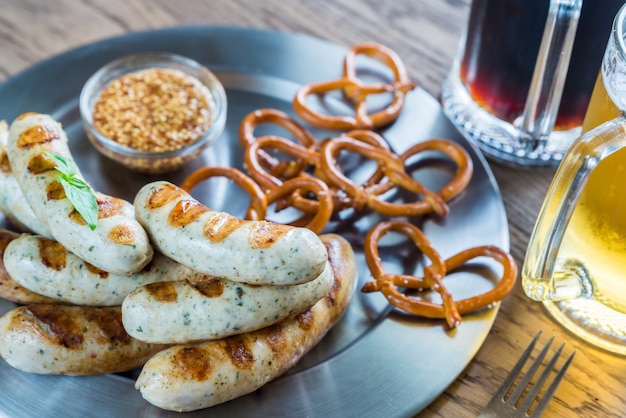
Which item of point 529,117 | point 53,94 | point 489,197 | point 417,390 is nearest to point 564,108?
point 529,117

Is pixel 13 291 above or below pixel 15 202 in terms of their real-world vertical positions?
below

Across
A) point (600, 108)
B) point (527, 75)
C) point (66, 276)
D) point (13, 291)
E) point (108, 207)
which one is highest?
point (600, 108)

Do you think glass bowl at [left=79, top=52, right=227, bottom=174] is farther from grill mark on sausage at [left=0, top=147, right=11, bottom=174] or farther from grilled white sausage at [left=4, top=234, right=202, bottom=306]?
grilled white sausage at [left=4, top=234, right=202, bottom=306]

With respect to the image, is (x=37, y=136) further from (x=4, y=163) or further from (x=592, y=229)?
(x=592, y=229)

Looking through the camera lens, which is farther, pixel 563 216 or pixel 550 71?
pixel 550 71

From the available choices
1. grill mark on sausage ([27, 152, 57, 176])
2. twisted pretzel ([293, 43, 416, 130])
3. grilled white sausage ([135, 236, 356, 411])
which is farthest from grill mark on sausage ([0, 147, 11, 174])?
twisted pretzel ([293, 43, 416, 130])

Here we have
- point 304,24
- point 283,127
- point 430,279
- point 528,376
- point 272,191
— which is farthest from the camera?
point 304,24

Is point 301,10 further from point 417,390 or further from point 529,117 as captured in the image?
point 417,390

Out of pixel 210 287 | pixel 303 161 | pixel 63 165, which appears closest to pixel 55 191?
pixel 63 165
